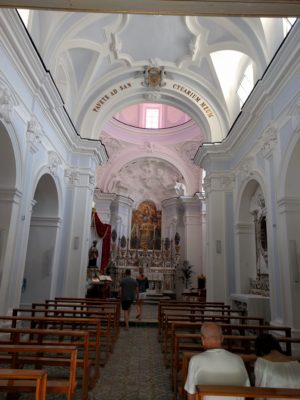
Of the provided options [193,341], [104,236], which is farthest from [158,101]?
[193,341]

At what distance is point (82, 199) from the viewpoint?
10648 mm

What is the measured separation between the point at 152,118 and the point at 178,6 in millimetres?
16957

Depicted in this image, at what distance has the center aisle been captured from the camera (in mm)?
3850

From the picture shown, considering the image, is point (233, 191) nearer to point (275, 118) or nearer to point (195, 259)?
point (275, 118)

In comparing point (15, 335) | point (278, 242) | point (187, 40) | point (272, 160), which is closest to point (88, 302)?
point (15, 335)

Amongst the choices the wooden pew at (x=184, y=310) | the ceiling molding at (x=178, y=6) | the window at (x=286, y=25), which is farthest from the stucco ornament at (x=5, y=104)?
the window at (x=286, y=25)

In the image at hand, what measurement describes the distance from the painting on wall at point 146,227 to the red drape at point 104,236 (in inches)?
105

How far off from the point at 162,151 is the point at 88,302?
12.3m

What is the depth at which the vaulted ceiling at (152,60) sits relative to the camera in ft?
26.2

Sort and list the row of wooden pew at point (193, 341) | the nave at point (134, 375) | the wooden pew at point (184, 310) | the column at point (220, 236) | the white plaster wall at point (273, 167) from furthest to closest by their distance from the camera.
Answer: the column at point (220, 236)
the wooden pew at point (184, 310)
the white plaster wall at point (273, 167)
the nave at point (134, 375)
the row of wooden pew at point (193, 341)

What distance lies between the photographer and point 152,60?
10617mm

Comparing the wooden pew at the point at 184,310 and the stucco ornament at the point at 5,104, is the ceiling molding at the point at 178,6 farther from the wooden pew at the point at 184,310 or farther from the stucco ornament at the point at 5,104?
the wooden pew at the point at 184,310

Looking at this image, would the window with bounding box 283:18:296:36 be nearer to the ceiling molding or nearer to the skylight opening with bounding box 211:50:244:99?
the skylight opening with bounding box 211:50:244:99

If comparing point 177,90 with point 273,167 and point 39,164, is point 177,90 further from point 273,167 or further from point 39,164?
point 39,164
